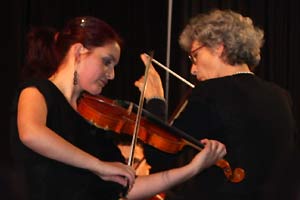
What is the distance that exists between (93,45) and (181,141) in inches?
15.2

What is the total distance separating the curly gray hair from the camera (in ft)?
6.61

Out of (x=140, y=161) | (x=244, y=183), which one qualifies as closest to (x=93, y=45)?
(x=244, y=183)

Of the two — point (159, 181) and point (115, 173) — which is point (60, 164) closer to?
point (115, 173)

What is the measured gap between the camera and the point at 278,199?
1.47 meters

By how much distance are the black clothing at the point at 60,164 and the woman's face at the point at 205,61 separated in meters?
0.52

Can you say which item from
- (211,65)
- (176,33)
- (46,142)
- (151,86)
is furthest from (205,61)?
(176,33)

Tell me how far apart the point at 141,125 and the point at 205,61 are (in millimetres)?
346

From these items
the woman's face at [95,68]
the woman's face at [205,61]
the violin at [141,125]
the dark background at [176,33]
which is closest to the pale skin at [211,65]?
the woman's face at [205,61]

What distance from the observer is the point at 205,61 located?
2043 millimetres

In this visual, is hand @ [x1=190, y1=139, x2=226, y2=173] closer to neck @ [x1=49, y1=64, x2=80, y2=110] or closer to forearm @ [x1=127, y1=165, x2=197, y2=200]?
forearm @ [x1=127, y1=165, x2=197, y2=200]

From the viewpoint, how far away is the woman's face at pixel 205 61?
2025 millimetres

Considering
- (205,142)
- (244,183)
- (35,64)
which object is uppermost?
(35,64)

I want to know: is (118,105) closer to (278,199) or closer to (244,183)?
(244,183)

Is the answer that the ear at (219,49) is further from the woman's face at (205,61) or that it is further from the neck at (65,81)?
the neck at (65,81)
